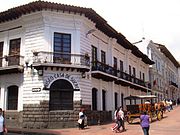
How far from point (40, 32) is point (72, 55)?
2.95m

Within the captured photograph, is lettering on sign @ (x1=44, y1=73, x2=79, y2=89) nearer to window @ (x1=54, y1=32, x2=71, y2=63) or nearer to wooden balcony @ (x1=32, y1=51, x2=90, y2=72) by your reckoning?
wooden balcony @ (x1=32, y1=51, x2=90, y2=72)

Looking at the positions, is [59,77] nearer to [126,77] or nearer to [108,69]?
[108,69]

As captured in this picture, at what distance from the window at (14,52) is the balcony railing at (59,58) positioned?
1.93 metres

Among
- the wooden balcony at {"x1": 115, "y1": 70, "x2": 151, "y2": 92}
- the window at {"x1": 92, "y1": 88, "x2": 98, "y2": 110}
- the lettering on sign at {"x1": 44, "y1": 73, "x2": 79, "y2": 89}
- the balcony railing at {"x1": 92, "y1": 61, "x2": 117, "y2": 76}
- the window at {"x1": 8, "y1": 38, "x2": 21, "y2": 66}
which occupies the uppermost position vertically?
the window at {"x1": 8, "y1": 38, "x2": 21, "y2": 66}

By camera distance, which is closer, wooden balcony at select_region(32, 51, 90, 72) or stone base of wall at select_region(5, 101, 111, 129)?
stone base of wall at select_region(5, 101, 111, 129)

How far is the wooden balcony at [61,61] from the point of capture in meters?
20.7

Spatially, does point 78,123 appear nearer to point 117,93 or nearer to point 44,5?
point 44,5

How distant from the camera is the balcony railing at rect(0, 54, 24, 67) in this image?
22297 millimetres

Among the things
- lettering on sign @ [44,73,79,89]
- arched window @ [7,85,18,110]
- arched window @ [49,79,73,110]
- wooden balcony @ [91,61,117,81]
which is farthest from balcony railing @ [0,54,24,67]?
wooden balcony @ [91,61,117,81]

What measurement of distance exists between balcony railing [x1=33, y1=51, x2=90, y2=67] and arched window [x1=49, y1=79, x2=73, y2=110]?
1.48m

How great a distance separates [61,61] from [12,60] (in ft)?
13.7

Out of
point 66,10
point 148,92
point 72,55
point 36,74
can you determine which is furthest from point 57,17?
point 148,92

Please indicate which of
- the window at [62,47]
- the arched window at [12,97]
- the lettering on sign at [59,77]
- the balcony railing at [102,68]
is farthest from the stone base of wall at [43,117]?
the balcony railing at [102,68]

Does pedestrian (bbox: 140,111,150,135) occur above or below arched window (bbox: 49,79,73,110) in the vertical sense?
below
